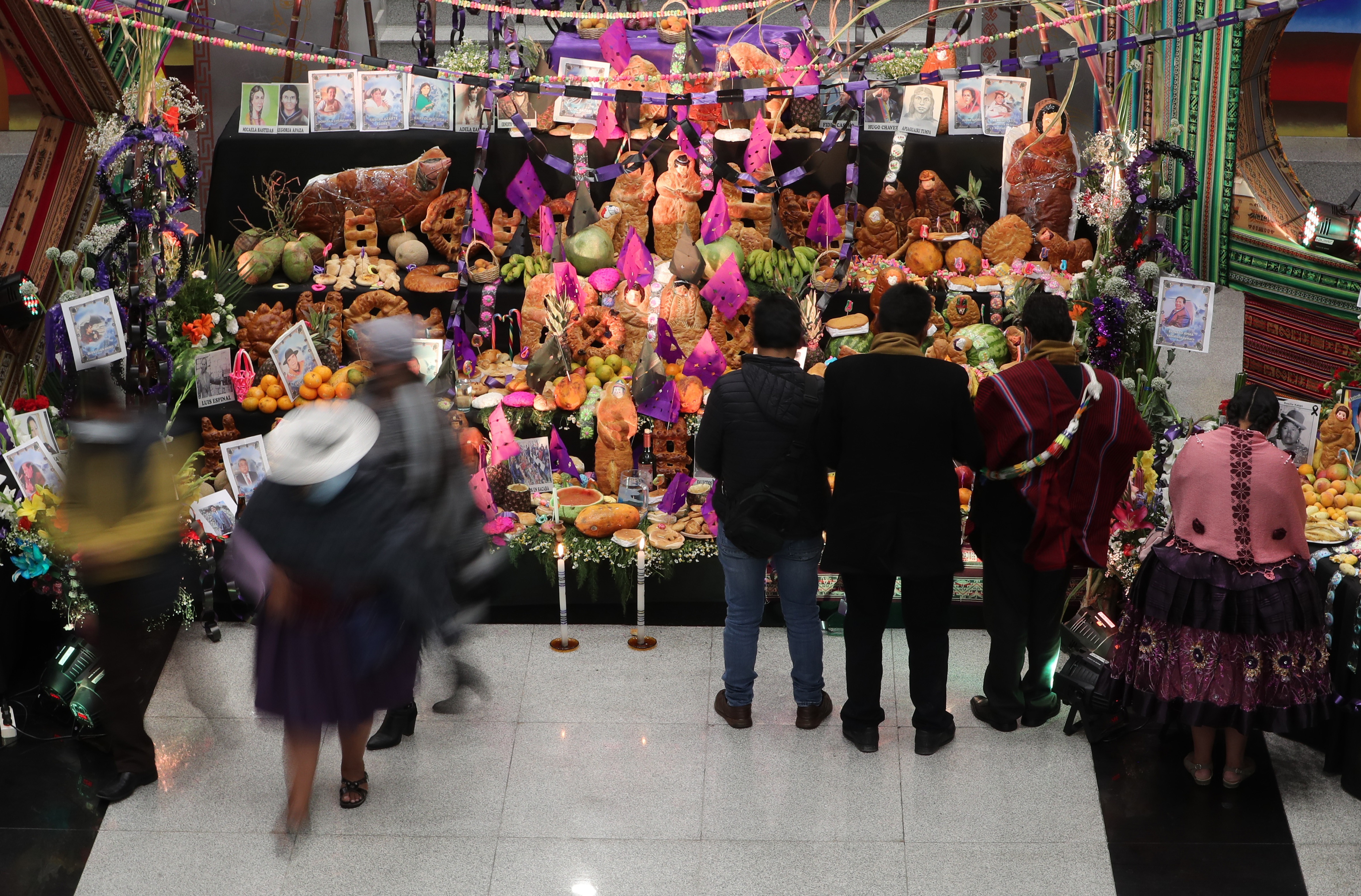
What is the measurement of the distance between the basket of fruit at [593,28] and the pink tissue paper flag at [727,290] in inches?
76.4

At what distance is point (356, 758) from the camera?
4047 millimetres

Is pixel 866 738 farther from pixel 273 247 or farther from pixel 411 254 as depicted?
pixel 273 247

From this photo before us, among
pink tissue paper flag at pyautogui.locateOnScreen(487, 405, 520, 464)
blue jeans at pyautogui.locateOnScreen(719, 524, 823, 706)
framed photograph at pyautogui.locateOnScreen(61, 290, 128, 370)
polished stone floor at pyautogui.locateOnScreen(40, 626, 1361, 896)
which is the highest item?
framed photograph at pyautogui.locateOnScreen(61, 290, 128, 370)

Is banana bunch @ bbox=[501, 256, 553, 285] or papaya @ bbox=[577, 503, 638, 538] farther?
banana bunch @ bbox=[501, 256, 553, 285]

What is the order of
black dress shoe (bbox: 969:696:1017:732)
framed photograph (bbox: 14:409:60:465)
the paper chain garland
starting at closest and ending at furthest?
black dress shoe (bbox: 969:696:1017:732) < the paper chain garland < framed photograph (bbox: 14:409:60:465)

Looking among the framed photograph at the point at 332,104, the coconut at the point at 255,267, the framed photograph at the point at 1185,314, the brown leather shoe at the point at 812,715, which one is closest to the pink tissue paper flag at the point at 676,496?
the brown leather shoe at the point at 812,715

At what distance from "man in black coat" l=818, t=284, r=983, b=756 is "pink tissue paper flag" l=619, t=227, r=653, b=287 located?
88.8 inches

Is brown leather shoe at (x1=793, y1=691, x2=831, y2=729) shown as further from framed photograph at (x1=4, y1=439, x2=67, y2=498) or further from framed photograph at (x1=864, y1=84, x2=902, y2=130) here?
framed photograph at (x1=864, y1=84, x2=902, y2=130)

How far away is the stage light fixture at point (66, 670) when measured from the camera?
14.9 ft

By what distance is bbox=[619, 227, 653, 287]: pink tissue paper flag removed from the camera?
607 centimetres

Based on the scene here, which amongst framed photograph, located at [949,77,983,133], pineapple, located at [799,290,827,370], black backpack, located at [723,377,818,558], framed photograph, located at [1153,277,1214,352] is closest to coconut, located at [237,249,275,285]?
pineapple, located at [799,290,827,370]

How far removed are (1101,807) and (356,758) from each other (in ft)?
7.34

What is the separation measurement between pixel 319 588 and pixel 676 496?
208 centimetres

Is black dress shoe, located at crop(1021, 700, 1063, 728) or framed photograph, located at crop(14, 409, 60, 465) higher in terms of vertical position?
framed photograph, located at crop(14, 409, 60, 465)
